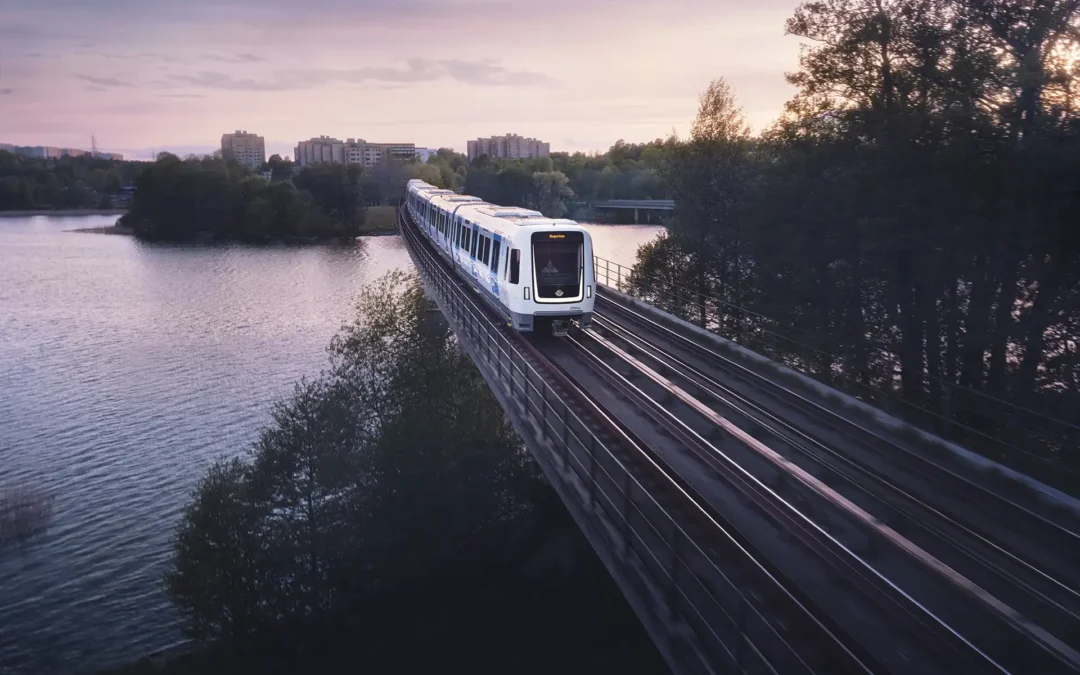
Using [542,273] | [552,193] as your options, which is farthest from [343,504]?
[552,193]

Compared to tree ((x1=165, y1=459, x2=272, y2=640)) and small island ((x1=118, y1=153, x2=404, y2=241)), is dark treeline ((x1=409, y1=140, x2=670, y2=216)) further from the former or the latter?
tree ((x1=165, y1=459, x2=272, y2=640))

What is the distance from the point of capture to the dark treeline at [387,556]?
2044 cm

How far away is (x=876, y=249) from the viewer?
18969 mm

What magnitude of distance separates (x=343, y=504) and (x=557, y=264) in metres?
8.88

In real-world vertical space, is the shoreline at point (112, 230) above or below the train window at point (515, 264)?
below

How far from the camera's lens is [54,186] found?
377 feet

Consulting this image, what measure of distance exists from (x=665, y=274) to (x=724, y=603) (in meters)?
29.4

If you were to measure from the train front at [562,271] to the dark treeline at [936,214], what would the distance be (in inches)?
169

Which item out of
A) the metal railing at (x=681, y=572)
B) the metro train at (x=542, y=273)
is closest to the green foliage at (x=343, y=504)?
the metro train at (x=542, y=273)

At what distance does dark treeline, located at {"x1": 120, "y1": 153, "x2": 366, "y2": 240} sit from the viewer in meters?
87.2

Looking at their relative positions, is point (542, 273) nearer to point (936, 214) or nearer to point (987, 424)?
point (936, 214)

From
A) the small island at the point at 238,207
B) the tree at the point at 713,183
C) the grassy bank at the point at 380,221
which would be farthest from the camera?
the grassy bank at the point at 380,221

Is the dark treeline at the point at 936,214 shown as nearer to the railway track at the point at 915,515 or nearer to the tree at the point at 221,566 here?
the railway track at the point at 915,515

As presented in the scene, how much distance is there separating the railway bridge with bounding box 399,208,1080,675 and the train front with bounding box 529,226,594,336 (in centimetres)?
332
